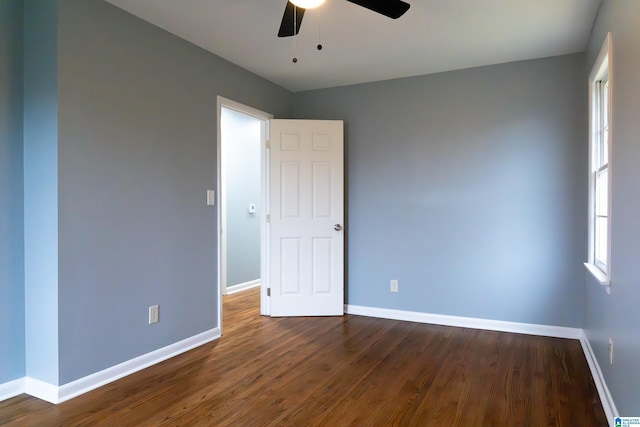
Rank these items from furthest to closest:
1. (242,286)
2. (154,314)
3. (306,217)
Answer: (242,286) → (306,217) → (154,314)

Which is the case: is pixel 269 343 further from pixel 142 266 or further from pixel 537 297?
pixel 537 297

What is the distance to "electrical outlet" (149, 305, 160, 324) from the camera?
2.86m

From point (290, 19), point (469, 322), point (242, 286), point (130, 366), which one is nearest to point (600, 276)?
point (469, 322)

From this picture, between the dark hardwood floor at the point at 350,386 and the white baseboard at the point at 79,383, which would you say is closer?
the dark hardwood floor at the point at 350,386

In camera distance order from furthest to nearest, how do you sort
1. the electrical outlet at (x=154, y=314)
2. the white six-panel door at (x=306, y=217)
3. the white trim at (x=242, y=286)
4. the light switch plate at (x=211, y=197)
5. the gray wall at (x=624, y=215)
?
the white trim at (x=242, y=286) → the white six-panel door at (x=306, y=217) → the light switch plate at (x=211, y=197) → the electrical outlet at (x=154, y=314) → the gray wall at (x=624, y=215)

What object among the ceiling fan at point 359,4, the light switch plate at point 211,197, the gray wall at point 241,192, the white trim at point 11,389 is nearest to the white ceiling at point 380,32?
the ceiling fan at point 359,4

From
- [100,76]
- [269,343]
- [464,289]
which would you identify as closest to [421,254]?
[464,289]

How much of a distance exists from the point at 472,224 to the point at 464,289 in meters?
0.62

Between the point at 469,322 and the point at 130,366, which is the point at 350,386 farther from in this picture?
the point at 469,322

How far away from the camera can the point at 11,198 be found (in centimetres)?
233

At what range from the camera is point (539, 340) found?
3340mm

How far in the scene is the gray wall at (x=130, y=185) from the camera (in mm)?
2359

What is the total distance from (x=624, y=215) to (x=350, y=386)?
1785mm

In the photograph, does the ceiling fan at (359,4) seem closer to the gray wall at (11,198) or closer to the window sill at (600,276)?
the gray wall at (11,198)
